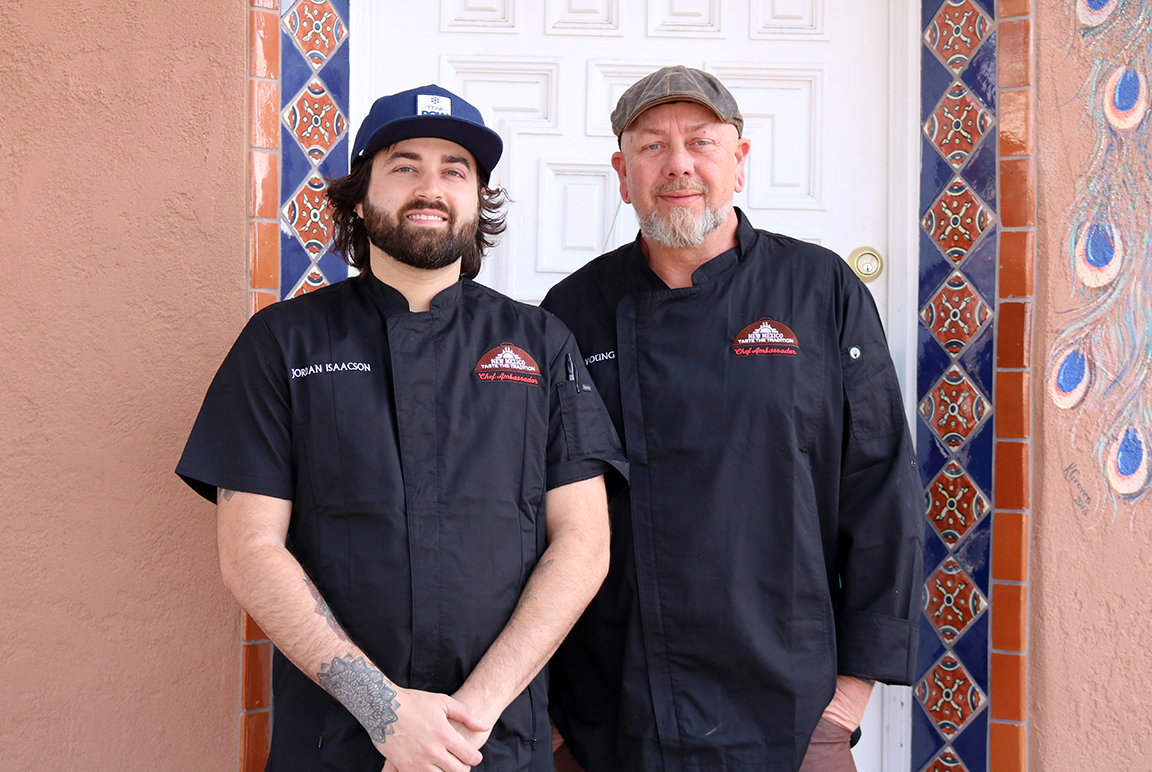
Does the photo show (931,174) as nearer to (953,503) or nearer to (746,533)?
(953,503)

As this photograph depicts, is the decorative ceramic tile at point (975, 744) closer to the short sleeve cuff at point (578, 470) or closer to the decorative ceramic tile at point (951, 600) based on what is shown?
the decorative ceramic tile at point (951, 600)

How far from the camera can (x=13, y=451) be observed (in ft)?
7.38

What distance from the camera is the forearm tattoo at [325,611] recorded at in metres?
1.68

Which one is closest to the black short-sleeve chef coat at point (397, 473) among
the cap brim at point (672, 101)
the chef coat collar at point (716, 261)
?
the chef coat collar at point (716, 261)

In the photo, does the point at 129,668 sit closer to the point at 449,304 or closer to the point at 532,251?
the point at 449,304

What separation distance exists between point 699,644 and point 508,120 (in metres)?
1.62

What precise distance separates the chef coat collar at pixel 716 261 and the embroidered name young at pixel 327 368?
2.39 feet

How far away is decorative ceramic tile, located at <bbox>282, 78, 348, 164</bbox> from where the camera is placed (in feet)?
8.02

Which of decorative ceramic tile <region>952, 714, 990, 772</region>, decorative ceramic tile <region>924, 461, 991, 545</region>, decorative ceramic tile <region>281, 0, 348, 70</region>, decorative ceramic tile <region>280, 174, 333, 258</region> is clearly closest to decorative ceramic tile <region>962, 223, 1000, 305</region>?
decorative ceramic tile <region>924, 461, 991, 545</region>

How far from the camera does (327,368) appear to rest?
1.81m

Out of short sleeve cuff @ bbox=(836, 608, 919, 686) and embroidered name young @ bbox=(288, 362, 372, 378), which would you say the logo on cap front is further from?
short sleeve cuff @ bbox=(836, 608, 919, 686)

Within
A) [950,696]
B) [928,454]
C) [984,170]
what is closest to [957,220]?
[984,170]

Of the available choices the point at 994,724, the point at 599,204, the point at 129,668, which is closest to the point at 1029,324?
the point at 994,724

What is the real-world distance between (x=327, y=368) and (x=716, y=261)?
930 millimetres
